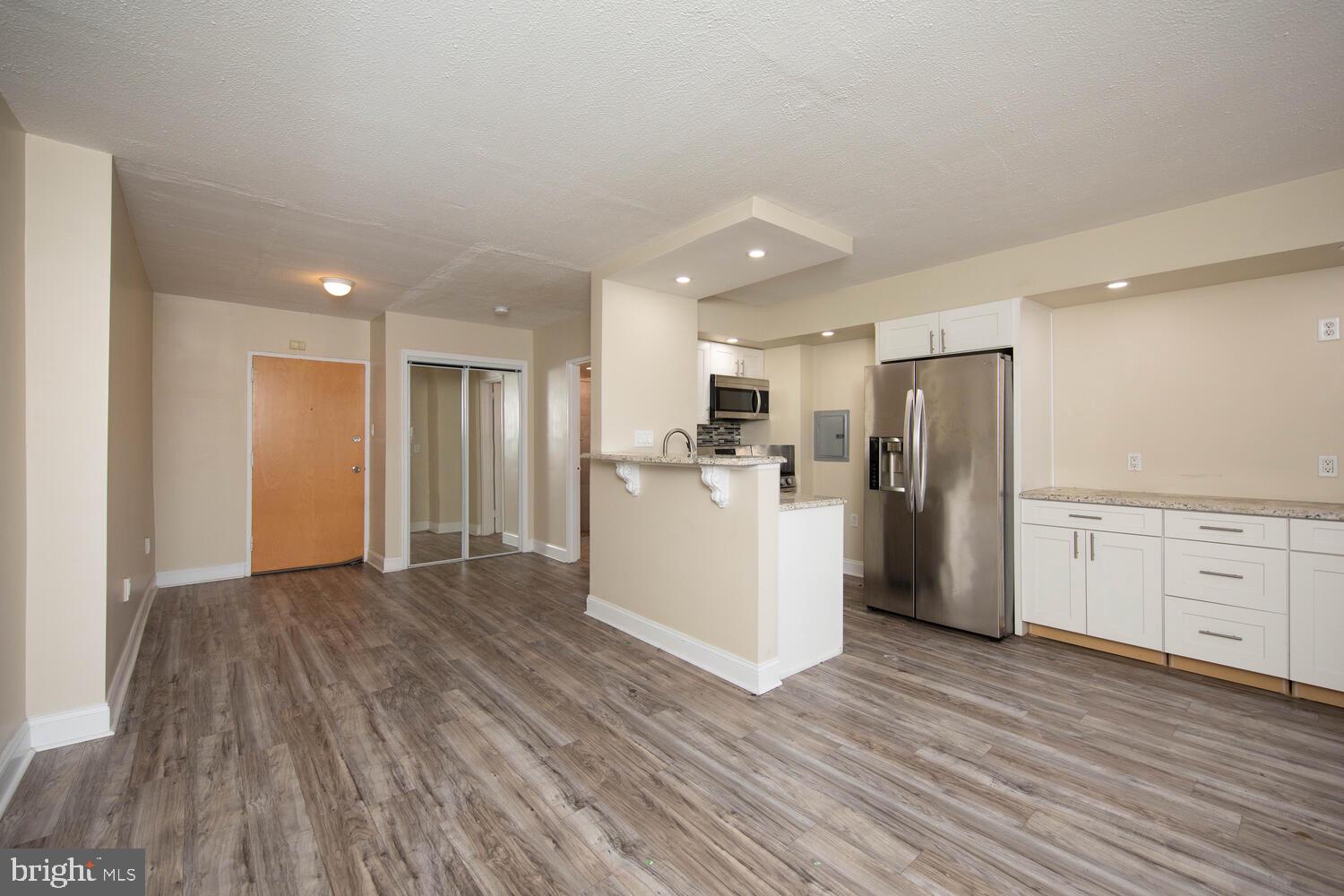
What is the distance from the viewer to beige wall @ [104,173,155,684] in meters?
2.59

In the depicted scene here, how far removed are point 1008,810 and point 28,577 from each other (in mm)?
3731

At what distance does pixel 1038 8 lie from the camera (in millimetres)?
1599

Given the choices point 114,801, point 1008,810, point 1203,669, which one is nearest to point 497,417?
point 114,801

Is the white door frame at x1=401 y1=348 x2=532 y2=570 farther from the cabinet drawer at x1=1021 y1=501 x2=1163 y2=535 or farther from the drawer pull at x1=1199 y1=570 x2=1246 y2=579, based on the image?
the drawer pull at x1=1199 y1=570 x2=1246 y2=579

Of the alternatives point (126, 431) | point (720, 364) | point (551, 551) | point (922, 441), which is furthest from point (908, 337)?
point (126, 431)

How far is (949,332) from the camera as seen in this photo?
385 cm

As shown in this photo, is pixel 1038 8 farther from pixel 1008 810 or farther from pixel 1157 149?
pixel 1008 810

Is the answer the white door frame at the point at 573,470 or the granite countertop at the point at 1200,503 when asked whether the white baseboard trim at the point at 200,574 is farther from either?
the granite countertop at the point at 1200,503

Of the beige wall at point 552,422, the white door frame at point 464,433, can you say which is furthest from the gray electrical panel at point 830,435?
the white door frame at point 464,433

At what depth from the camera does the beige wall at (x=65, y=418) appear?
2256 millimetres

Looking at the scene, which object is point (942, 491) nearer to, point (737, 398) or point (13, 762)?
point (737, 398)

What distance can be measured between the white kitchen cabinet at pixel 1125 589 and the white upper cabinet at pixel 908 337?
5.02 feet

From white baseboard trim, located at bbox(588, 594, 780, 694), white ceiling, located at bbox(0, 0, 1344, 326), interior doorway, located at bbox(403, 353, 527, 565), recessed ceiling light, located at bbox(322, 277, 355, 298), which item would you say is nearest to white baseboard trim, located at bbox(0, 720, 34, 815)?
white ceiling, located at bbox(0, 0, 1344, 326)

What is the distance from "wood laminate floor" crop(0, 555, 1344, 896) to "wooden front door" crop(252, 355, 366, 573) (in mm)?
2013
